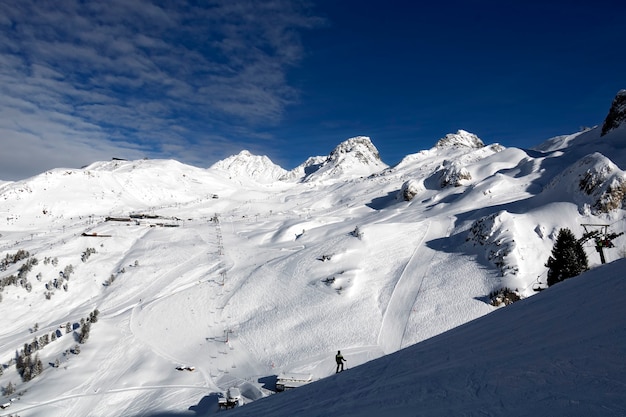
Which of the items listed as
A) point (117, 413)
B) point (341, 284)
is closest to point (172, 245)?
point (341, 284)

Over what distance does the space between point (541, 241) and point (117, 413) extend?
1714 inches

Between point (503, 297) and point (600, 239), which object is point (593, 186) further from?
point (600, 239)

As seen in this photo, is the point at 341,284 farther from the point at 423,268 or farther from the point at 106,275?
the point at 106,275

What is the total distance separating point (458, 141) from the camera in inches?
7131

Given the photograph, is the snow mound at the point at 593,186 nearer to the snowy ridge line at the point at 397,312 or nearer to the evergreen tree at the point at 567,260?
the evergreen tree at the point at 567,260

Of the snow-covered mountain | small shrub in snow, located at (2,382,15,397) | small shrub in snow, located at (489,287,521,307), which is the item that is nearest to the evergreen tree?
the snow-covered mountain

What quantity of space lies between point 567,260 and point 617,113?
2432 inches

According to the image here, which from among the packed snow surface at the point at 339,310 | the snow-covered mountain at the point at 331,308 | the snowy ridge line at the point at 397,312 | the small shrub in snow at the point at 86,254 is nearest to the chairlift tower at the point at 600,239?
the snow-covered mountain at the point at 331,308

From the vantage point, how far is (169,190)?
122875mm

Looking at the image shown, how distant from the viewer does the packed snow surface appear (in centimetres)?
695

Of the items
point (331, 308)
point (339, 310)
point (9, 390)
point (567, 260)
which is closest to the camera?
point (567, 260)

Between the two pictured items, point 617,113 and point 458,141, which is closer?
point 617,113

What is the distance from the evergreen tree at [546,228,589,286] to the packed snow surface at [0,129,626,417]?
7.45 m

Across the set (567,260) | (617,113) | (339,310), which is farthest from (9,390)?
(617,113)
